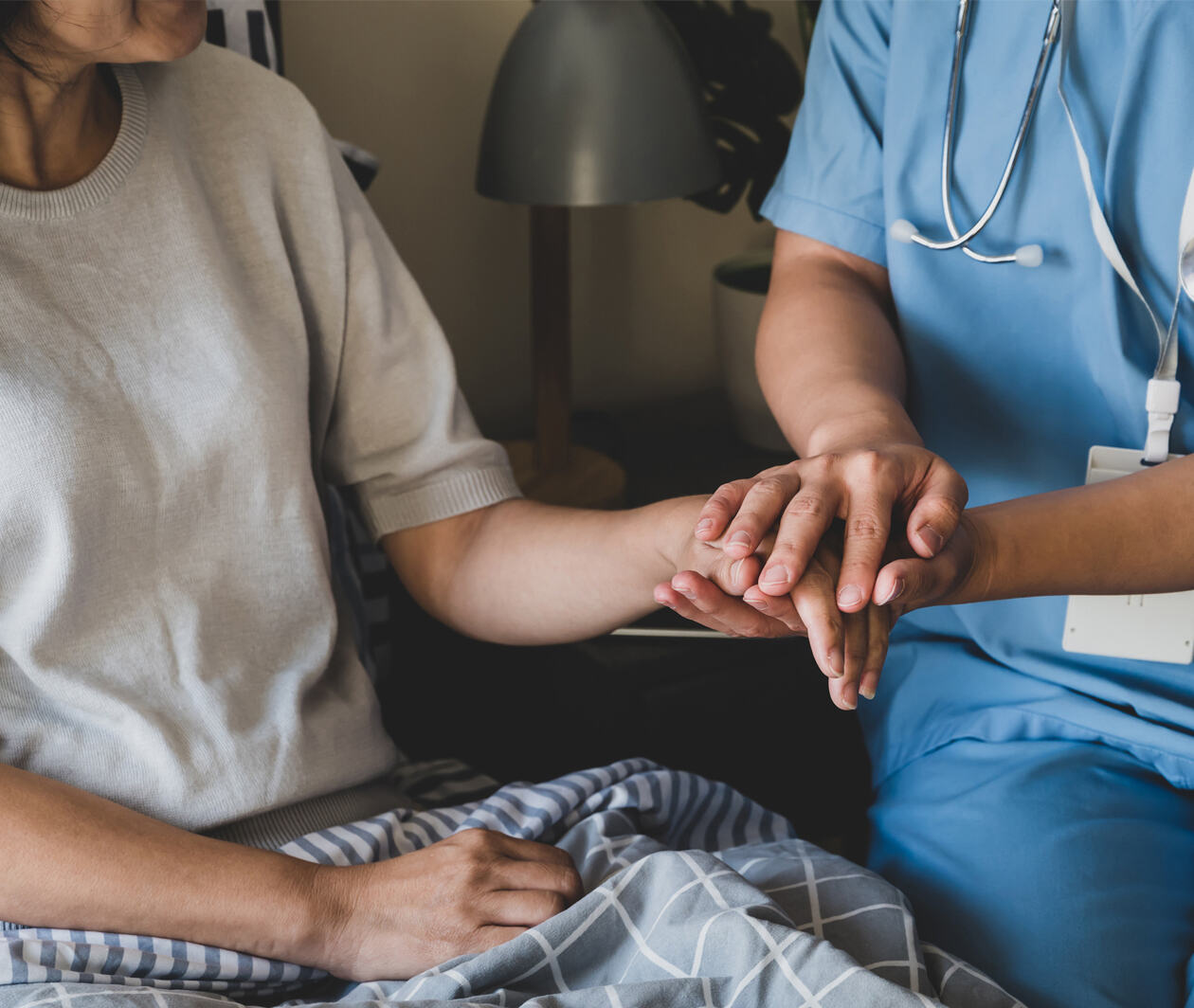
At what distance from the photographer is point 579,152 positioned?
1209mm

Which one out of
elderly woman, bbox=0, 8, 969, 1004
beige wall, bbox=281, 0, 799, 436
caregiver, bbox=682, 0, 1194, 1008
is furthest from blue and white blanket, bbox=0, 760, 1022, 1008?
beige wall, bbox=281, 0, 799, 436

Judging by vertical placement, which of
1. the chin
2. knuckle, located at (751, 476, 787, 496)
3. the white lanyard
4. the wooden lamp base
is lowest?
the wooden lamp base

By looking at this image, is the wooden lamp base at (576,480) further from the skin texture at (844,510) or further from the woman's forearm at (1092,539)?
the woman's forearm at (1092,539)

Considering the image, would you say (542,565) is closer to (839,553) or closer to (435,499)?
(435,499)

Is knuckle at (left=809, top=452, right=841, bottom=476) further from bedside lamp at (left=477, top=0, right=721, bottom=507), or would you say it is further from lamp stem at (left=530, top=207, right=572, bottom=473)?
lamp stem at (left=530, top=207, right=572, bottom=473)

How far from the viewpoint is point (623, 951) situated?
0.72 metres

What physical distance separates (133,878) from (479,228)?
102 centimetres

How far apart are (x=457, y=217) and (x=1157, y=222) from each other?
3.00 ft

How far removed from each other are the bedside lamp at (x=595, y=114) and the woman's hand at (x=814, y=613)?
57 centimetres

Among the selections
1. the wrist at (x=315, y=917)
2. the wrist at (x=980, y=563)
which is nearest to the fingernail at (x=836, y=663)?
the wrist at (x=980, y=563)

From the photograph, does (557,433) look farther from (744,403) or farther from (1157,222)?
(1157,222)

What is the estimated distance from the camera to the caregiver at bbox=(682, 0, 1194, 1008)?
2.59 ft

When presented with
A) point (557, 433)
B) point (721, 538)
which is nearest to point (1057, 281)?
point (721, 538)

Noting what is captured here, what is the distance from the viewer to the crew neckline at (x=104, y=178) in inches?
31.5
